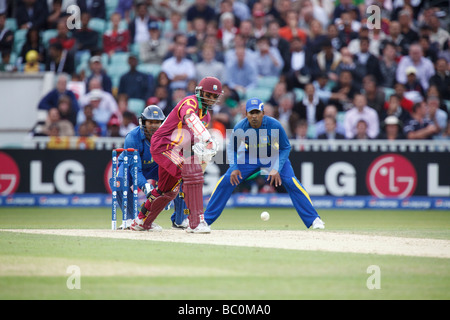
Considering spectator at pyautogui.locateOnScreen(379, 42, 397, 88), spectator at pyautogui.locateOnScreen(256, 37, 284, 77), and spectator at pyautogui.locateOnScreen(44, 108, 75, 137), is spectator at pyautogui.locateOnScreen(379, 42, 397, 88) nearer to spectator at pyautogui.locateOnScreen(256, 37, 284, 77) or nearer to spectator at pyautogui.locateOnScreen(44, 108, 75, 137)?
spectator at pyautogui.locateOnScreen(256, 37, 284, 77)

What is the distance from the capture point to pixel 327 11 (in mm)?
20906

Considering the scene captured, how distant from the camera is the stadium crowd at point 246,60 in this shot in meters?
17.8

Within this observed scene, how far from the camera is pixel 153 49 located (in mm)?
19969

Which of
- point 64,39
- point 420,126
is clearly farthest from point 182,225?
point 64,39

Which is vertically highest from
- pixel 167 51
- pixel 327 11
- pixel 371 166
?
pixel 327 11

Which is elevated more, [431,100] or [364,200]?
[431,100]

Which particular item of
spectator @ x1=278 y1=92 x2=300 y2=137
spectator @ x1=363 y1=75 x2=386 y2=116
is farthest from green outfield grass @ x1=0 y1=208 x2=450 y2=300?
spectator @ x1=363 y1=75 x2=386 y2=116

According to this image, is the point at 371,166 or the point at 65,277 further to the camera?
the point at 371,166

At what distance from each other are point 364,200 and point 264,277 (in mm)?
10551

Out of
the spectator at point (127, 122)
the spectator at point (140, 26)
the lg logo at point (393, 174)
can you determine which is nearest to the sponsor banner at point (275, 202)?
the lg logo at point (393, 174)

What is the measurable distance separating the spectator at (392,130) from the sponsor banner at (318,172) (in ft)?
1.73

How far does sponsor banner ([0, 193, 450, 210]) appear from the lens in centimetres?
1694
